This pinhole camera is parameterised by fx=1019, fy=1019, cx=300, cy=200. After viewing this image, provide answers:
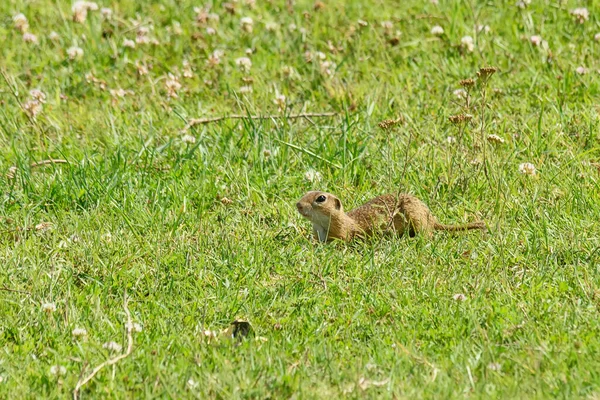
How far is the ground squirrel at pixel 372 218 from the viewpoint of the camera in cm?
547

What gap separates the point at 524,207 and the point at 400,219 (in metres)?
0.71

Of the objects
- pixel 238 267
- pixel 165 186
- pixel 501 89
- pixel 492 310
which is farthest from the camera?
pixel 501 89

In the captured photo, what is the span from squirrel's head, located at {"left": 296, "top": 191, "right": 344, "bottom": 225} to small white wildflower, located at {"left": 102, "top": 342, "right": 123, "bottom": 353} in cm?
154

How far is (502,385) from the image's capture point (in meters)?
3.96

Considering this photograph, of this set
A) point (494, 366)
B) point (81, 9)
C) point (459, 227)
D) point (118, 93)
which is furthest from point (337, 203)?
point (81, 9)

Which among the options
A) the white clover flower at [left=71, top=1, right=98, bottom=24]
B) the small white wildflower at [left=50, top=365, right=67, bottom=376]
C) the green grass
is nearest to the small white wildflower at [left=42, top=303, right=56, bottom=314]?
the green grass

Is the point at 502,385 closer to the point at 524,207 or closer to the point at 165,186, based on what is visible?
the point at 524,207

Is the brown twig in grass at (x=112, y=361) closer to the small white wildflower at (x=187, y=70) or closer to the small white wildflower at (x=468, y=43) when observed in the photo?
the small white wildflower at (x=187, y=70)

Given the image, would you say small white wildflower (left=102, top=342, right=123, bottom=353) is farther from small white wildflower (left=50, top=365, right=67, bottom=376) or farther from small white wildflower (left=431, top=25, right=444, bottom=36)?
small white wildflower (left=431, top=25, right=444, bottom=36)

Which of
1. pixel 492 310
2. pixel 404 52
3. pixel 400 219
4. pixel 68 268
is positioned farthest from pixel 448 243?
pixel 404 52

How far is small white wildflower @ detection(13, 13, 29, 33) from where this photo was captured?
27.8 ft

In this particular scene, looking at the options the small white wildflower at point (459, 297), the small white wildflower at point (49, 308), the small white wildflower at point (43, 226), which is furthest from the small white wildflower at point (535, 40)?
the small white wildflower at point (49, 308)

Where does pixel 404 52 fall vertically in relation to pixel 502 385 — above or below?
below

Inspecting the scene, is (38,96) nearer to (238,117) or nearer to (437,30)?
(238,117)
